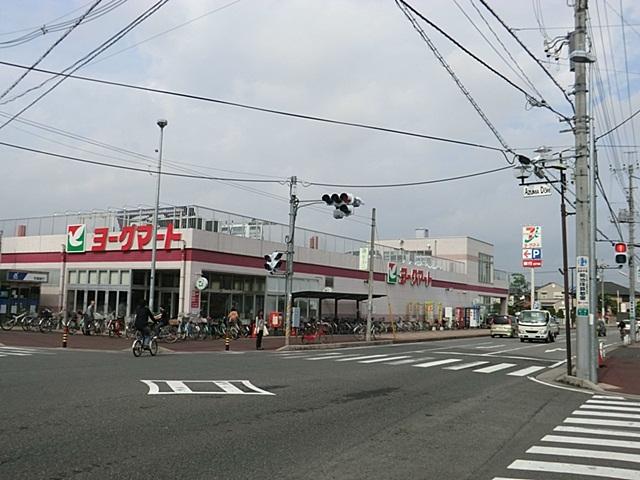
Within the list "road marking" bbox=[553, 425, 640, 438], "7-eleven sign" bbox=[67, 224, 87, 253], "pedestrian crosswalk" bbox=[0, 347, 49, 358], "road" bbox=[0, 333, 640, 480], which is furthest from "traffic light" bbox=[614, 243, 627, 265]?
"7-eleven sign" bbox=[67, 224, 87, 253]

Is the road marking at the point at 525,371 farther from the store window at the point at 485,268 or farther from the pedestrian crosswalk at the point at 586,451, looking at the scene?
the store window at the point at 485,268

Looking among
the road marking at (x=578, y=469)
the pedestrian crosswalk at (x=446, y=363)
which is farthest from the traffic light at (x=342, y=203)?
the road marking at (x=578, y=469)

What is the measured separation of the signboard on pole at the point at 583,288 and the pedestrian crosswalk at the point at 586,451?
19.1ft

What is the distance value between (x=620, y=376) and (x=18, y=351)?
1930 cm

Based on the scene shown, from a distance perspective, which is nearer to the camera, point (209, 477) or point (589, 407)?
point (209, 477)

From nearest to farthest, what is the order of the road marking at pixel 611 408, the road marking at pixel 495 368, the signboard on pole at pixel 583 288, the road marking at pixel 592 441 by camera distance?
the road marking at pixel 592 441 < the road marking at pixel 611 408 < the signboard on pole at pixel 583 288 < the road marking at pixel 495 368

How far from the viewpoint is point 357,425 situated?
9.27 m

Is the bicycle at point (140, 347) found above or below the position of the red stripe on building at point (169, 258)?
below

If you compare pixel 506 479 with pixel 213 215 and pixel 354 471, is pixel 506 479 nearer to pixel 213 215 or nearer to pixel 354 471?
pixel 354 471

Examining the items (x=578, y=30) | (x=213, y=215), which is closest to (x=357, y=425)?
(x=578, y=30)

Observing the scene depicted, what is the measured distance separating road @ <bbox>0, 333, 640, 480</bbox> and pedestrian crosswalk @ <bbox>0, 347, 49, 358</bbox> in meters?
3.80

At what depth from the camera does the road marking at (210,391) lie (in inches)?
459

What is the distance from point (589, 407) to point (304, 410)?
19.5 feet

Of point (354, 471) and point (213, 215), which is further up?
point (213, 215)
